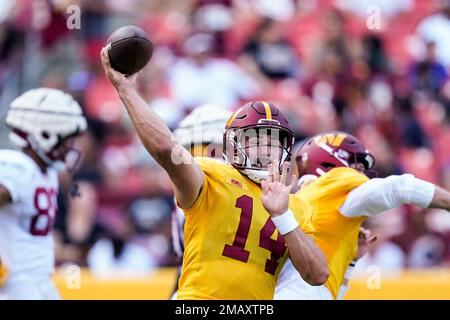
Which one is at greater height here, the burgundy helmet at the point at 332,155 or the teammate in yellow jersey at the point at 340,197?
the burgundy helmet at the point at 332,155

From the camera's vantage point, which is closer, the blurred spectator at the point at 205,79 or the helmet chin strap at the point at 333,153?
the helmet chin strap at the point at 333,153

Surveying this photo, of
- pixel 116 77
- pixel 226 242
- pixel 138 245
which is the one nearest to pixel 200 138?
pixel 226 242

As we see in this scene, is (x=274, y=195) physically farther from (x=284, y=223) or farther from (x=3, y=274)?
(x=3, y=274)

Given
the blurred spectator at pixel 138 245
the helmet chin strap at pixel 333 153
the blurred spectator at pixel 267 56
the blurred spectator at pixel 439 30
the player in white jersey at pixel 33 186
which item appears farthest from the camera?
the blurred spectator at pixel 439 30

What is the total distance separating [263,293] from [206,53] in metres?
6.75

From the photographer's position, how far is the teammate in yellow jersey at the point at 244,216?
416cm

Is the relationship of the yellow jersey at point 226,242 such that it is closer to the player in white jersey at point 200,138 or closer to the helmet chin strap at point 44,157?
the player in white jersey at point 200,138

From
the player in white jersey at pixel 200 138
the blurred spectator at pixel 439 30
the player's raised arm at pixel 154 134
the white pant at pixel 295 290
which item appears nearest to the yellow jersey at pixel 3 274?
the player in white jersey at pixel 200 138

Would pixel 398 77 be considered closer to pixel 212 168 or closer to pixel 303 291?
pixel 303 291

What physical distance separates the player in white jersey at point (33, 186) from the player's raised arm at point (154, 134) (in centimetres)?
183

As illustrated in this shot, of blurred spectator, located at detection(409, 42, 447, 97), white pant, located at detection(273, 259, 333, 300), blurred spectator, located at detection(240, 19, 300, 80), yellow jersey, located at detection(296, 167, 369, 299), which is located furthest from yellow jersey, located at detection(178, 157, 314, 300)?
blurred spectator, located at detection(409, 42, 447, 97)

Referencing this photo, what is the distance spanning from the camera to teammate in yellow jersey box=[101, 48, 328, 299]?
4.16 meters

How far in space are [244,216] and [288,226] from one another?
0.29m

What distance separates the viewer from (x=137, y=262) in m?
10.1
